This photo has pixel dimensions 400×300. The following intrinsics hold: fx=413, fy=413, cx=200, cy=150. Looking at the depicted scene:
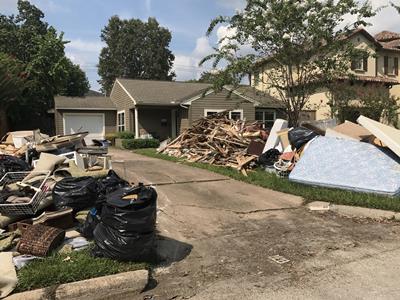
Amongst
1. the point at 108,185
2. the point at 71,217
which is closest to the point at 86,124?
the point at 108,185

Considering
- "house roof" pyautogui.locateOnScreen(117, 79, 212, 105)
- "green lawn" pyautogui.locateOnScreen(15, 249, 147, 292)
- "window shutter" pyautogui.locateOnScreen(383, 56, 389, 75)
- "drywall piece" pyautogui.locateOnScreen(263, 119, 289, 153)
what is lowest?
"green lawn" pyautogui.locateOnScreen(15, 249, 147, 292)

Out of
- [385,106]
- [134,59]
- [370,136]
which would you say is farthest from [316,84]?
[134,59]

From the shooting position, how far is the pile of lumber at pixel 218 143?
526 inches

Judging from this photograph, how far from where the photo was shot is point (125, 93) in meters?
25.9

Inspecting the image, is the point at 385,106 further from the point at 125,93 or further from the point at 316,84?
the point at 125,93

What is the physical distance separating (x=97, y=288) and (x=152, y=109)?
69.4ft

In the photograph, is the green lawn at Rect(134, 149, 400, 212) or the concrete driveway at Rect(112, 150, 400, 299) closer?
the concrete driveway at Rect(112, 150, 400, 299)

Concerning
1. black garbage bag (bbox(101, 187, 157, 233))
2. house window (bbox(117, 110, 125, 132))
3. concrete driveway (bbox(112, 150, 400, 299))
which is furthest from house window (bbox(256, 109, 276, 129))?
black garbage bag (bbox(101, 187, 157, 233))

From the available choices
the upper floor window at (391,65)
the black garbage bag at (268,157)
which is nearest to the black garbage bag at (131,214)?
the black garbage bag at (268,157)

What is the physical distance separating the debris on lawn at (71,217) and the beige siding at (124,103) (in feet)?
54.2

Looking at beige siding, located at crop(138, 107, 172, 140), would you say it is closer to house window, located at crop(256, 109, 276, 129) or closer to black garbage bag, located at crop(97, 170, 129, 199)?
house window, located at crop(256, 109, 276, 129)

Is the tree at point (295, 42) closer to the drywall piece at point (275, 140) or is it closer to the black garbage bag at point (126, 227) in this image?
the drywall piece at point (275, 140)

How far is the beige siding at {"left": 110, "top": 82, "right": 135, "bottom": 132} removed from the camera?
25.1 m

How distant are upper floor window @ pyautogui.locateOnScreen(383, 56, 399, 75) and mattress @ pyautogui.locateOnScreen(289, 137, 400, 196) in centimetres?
2402
